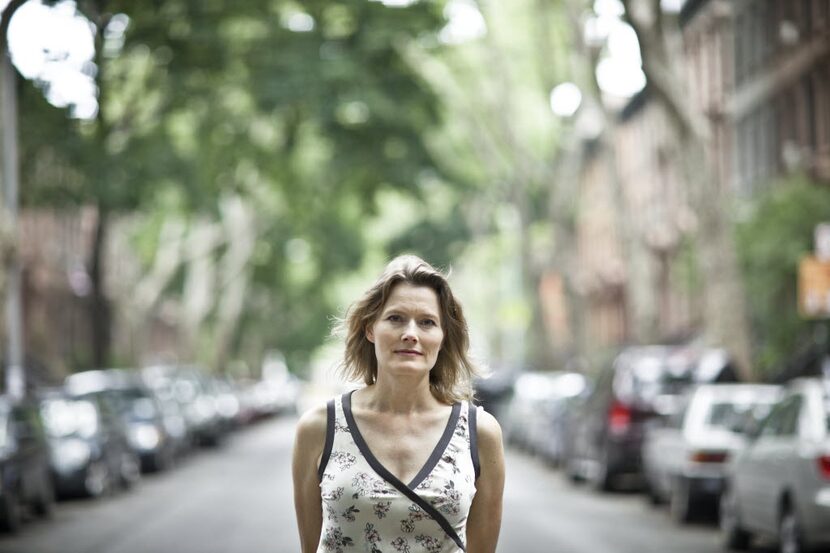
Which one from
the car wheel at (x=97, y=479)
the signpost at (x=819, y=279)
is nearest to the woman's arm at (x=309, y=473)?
the signpost at (x=819, y=279)

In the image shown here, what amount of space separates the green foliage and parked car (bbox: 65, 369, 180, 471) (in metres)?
11.2

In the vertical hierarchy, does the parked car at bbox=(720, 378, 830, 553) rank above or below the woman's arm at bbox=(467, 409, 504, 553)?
below

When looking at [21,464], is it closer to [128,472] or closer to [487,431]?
[128,472]

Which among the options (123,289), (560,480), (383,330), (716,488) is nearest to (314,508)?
(383,330)

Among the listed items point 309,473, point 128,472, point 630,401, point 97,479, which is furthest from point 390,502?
point 128,472

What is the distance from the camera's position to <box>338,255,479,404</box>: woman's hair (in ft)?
14.9

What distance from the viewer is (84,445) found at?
2503 centimetres

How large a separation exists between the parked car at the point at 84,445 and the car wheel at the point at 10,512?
3.67 metres

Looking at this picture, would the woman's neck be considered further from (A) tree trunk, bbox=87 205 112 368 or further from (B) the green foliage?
(A) tree trunk, bbox=87 205 112 368

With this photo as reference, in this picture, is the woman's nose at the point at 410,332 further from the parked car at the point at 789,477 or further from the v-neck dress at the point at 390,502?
the parked car at the point at 789,477

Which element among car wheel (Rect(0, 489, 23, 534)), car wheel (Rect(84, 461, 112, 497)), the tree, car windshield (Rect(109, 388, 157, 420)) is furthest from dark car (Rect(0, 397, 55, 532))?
car windshield (Rect(109, 388, 157, 420))

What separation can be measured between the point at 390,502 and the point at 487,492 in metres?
0.33

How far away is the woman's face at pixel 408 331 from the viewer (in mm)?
4441

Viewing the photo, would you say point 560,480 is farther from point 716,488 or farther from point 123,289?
point 123,289
